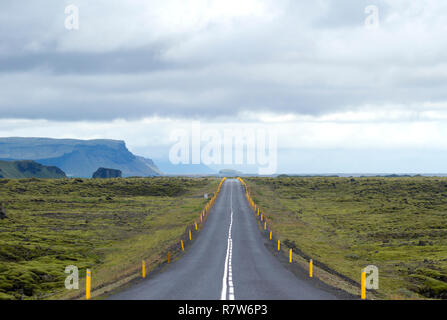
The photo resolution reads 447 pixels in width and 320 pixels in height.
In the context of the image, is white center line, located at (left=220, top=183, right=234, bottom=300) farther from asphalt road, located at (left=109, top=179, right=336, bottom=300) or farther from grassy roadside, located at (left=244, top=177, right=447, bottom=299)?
grassy roadside, located at (left=244, top=177, right=447, bottom=299)

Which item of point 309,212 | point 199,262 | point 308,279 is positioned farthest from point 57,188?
point 308,279

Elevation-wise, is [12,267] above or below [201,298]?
below

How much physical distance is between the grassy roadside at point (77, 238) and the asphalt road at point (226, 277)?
11.2ft

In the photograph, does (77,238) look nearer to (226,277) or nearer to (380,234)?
(226,277)

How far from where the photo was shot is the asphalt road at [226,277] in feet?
60.1

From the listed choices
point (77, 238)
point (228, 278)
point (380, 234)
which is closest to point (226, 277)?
point (228, 278)

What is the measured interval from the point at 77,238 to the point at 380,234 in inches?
1419

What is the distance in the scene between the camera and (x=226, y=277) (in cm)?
2259

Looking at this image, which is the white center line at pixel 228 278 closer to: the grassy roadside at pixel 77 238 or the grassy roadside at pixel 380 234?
the grassy roadside at pixel 77 238

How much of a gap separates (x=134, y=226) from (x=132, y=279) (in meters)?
32.8

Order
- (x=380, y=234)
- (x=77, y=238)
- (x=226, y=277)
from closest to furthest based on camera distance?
(x=226, y=277), (x=77, y=238), (x=380, y=234)

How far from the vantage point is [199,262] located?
2847 cm

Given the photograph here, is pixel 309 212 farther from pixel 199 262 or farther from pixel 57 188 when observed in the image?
pixel 57 188

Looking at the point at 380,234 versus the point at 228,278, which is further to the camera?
the point at 380,234
